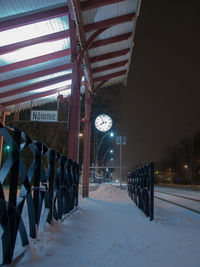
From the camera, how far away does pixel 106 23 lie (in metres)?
10.4

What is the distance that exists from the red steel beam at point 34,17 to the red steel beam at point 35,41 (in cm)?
114

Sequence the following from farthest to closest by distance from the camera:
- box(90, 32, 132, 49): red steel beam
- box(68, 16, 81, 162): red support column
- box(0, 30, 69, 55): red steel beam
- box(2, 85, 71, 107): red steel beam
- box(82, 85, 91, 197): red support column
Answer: box(2, 85, 71, 107): red steel beam < box(82, 85, 91, 197): red support column < box(90, 32, 132, 49): red steel beam < box(0, 30, 69, 55): red steel beam < box(68, 16, 81, 162): red support column

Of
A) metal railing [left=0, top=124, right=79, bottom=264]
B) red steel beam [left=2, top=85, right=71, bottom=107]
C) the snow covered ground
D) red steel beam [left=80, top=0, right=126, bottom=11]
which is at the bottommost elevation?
the snow covered ground

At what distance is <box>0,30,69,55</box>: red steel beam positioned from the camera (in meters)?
9.92

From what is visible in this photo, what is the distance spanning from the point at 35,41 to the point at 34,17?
1328mm

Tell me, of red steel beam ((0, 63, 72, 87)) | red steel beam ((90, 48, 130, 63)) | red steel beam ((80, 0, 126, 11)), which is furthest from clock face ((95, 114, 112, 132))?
red steel beam ((80, 0, 126, 11))

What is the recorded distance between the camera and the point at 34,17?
8758 millimetres

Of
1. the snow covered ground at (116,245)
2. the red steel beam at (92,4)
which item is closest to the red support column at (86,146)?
the red steel beam at (92,4)

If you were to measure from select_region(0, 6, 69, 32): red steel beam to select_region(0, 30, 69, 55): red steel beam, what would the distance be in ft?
3.75

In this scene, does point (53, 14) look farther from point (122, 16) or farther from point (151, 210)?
point (151, 210)

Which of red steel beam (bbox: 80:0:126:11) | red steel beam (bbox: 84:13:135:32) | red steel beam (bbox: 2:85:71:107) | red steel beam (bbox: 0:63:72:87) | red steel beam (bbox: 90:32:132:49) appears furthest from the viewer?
red steel beam (bbox: 2:85:71:107)

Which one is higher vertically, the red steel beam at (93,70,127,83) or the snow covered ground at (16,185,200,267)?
the red steel beam at (93,70,127,83)

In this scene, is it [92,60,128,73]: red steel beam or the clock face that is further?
the clock face

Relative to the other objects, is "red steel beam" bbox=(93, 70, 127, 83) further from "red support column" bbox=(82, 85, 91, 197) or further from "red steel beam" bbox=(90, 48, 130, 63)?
"red steel beam" bbox=(90, 48, 130, 63)
